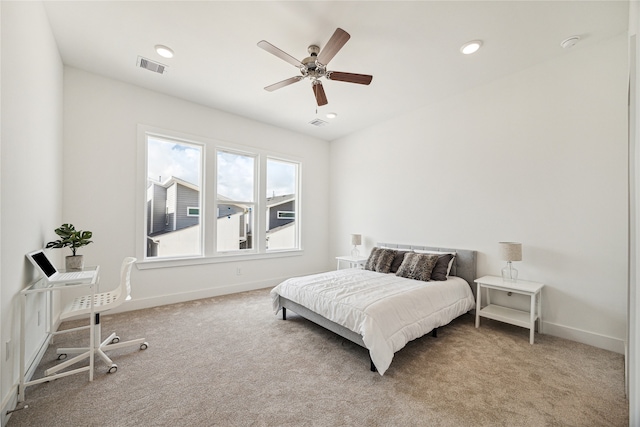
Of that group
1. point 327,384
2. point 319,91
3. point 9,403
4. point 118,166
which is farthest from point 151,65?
point 327,384

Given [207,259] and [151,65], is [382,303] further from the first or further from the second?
[151,65]

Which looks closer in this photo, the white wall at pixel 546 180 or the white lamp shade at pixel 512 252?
the white wall at pixel 546 180

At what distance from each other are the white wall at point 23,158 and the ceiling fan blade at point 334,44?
2.19m

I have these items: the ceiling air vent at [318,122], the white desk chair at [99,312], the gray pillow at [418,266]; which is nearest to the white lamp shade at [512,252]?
the gray pillow at [418,266]

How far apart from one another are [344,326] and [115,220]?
3332 millimetres

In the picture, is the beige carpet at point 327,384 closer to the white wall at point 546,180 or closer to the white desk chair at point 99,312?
the white desk chair at point 99,312

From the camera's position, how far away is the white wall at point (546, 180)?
8.66 feet

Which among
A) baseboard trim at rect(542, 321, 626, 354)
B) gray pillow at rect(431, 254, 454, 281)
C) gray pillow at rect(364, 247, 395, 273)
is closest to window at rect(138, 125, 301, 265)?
gray pillow at rect(364, 247, 395, 273)

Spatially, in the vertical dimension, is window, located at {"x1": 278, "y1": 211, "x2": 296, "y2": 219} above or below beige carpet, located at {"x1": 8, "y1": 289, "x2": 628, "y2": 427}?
above

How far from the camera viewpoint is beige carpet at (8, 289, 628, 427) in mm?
1717

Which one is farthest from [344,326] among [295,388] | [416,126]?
[416,126]

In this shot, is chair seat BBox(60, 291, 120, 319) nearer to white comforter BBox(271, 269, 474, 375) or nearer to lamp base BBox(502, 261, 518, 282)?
white comforter BBox(271, 269, 474, 375)

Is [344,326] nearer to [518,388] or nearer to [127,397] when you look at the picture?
[518,388]

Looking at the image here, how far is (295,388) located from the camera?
2.01m
